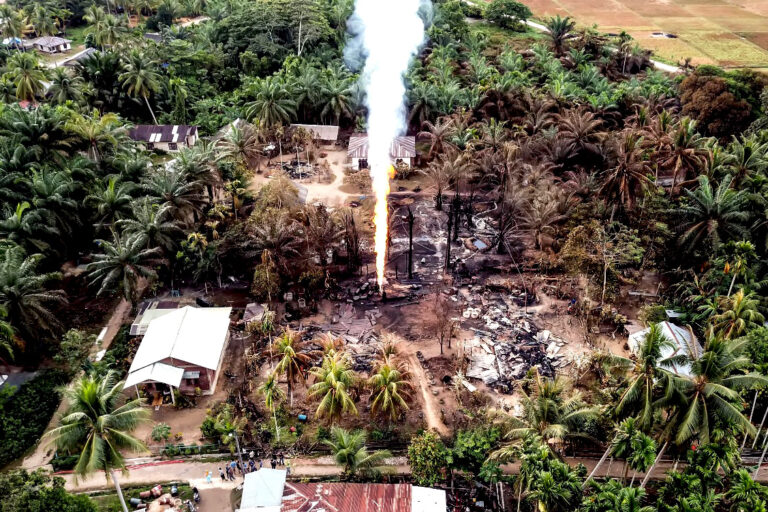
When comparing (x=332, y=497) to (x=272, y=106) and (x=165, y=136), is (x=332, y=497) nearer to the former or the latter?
(x=272, y=106)

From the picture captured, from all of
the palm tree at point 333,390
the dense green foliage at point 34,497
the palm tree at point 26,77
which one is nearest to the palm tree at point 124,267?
the dense green foliage at point 34,497

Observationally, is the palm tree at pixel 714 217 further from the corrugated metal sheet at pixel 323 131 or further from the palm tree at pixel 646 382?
the corrugated metal sheet at pixel 323 131

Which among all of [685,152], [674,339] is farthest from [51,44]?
[674,339]

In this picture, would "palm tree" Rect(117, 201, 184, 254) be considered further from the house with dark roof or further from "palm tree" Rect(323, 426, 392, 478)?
the house with dark roof

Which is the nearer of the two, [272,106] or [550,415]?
[550,415]

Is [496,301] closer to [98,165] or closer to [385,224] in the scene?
[385,224]

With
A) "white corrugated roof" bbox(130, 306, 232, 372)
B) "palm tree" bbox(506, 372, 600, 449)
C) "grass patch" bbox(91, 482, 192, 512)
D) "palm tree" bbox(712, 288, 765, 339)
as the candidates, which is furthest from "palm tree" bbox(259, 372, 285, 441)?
"palm tree" bbox(712, 288, 765, 339)

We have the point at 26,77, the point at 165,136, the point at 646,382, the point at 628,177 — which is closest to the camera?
the point at 646,382
